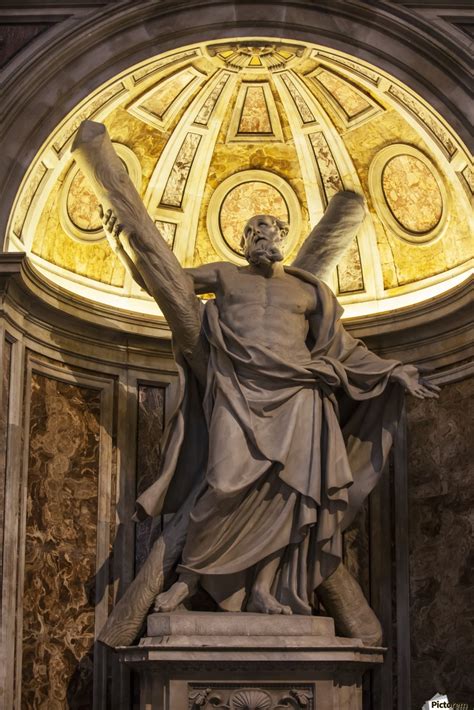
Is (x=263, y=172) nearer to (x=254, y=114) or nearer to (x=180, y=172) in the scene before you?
(x=254, y=114)

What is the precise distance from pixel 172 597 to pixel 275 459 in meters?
1.21

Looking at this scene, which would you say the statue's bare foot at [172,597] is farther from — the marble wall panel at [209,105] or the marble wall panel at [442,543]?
the marble wall panel at [209,105]

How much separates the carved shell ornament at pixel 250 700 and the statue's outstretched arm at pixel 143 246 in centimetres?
239

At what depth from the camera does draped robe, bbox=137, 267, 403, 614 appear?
1091cm

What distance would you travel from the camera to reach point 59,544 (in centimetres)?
1226

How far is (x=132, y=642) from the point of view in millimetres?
10984

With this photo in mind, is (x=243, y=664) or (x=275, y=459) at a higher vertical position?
(x=275, y=459)

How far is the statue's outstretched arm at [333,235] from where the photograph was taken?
12.6m

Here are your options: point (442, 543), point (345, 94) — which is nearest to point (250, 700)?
point (442, 543)

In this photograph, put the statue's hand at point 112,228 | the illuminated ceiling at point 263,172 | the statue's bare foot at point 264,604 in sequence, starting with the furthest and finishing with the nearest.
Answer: the illuminated ceiling at point 263,172
the statue's hand at point 112,228
the statue's bare foot at point 264,604

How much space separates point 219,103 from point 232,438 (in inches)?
140

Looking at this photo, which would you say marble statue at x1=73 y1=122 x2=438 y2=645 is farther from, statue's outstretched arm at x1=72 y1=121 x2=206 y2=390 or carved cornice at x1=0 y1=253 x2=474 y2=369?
carved cornice at x1=0 y1=253 x2=474 y2=369

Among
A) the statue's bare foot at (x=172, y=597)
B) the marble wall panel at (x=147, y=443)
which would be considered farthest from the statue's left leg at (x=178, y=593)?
the marble wall panel at (x=147, y=443)

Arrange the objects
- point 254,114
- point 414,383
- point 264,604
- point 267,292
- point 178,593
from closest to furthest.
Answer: point 264,604, point 178,593, point 414,383, point 267,292, point 254,114
